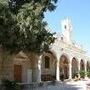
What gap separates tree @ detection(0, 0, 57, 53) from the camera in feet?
51.7

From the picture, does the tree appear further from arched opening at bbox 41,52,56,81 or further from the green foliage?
arched opening at bbox 41,52,56,81

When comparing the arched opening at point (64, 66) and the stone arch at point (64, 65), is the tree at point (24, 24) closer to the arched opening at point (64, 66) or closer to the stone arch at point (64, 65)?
the stone arch at point (64, 65)

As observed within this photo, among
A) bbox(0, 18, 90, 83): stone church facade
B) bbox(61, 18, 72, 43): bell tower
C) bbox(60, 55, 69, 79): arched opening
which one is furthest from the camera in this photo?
bbox(61, 18, 72, 43): bell tower

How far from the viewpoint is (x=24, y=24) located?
1579 cm

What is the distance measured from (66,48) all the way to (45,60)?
9.90 ft

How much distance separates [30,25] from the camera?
1596cm

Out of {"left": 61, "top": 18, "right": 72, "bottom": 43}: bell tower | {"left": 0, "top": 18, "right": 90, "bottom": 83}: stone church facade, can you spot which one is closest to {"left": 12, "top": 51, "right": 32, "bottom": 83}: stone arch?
{"left": 0, "top": 18, "right": 90, "bottom": 83}: stone church facade

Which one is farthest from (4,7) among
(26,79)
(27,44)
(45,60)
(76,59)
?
(76,59)

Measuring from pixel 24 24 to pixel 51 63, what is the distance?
728 inches

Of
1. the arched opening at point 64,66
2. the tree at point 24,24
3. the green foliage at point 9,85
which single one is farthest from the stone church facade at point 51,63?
the tree at point 24,24

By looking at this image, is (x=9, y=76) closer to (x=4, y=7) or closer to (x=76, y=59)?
(x=4, y=7)

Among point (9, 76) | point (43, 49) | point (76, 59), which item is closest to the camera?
point (43, 49)

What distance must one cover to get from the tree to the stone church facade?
167 inches

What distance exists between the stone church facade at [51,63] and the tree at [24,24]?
424 cm
